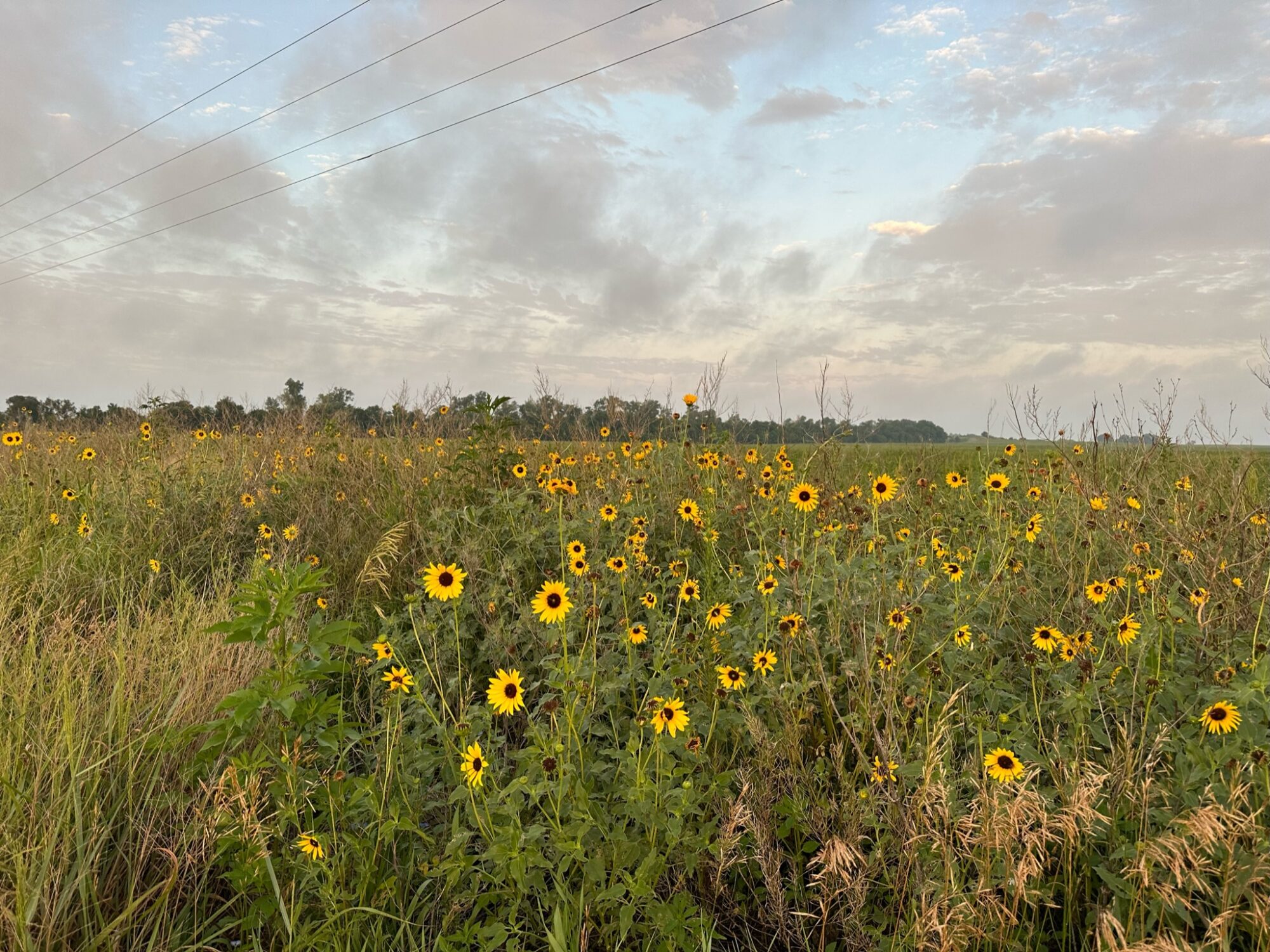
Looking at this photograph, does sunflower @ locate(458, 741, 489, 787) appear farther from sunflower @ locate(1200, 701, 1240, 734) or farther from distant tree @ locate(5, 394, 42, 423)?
distant tree @ locate(5, 394, 42, 423)

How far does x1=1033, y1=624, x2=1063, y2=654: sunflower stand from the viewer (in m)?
2.54

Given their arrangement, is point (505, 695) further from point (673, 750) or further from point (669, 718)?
point (673, 750)

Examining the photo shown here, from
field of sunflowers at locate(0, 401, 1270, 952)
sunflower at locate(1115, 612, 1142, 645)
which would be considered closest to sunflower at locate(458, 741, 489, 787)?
field of sunflowers at locate(0, 401, 1270, 952)

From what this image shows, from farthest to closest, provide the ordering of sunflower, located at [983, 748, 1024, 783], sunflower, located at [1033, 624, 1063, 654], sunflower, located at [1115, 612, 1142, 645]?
sunflower, located at [1033, 624, 1063, 654] → sunflower, located at [1115, 612, 1142, 645] → sunflower, located at [983, 748, 1024, 783]

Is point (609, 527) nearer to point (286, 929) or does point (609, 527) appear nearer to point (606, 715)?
point (606, 715)

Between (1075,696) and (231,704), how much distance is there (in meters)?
2.55

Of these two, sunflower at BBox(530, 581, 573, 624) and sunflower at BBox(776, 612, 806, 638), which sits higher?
sunflower at BBox(530, 581, 573, 624)

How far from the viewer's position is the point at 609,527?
395 cm

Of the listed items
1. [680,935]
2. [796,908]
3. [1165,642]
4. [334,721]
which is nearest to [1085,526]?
[1165,642]

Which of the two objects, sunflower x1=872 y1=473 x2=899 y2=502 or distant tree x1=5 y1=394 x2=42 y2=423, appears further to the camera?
distant tree x1=5 y1=394 x2=42 y2=423

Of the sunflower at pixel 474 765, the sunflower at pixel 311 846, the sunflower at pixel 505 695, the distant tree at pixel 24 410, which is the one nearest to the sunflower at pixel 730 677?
the sunflower at pixel 505 695

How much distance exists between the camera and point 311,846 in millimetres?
1886

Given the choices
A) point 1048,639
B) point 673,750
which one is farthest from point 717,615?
point 1048,639

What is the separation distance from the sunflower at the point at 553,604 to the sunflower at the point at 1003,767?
1256 mm
